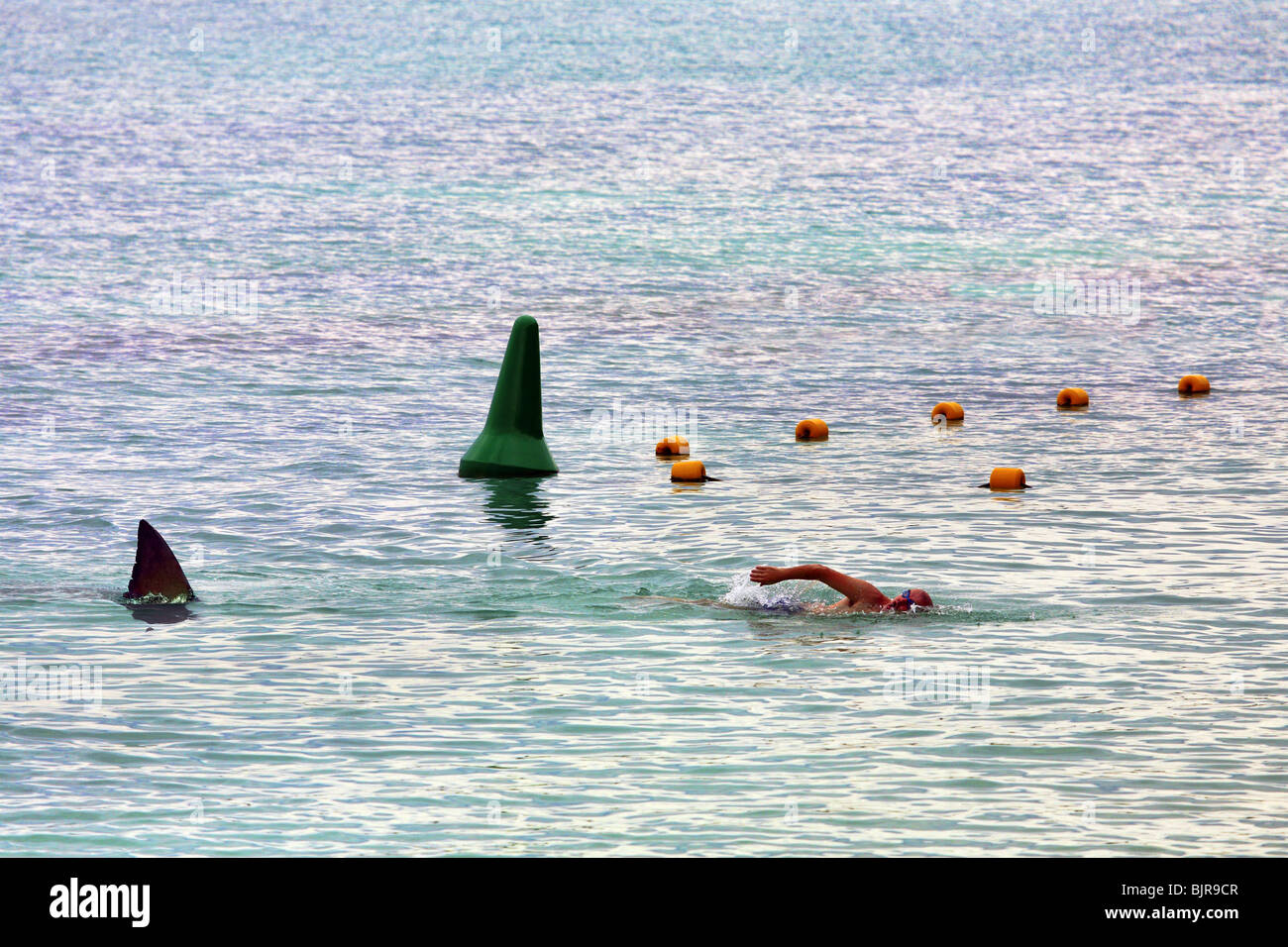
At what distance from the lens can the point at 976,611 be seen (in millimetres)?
14445

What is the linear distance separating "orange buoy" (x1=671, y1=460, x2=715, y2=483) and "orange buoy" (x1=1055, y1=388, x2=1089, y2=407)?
8792 mm

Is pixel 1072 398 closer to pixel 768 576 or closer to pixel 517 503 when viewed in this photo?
pixel 517 503

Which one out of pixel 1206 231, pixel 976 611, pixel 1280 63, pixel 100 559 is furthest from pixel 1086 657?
pixel 1280 63

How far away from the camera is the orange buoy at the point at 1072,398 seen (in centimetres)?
2753

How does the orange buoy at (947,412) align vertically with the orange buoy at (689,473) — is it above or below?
above

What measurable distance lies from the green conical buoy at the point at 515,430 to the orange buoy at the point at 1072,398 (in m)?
9.82

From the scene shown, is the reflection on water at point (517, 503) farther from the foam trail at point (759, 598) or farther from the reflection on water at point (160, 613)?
the reflection on water at point (160, 613)

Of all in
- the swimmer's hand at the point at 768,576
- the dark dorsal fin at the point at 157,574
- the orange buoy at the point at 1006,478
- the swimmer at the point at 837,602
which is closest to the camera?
the swimmer's hand at the point at 768,576

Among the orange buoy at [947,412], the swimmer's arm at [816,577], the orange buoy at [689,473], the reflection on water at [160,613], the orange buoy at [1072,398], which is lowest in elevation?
the reflection on water at [160,613]

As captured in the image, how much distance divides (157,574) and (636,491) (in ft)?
24.6

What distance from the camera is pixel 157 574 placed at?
47.3 ft

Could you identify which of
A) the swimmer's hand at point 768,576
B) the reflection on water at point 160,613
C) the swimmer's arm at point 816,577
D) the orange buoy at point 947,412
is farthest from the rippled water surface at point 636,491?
the orange buoy at point 947,412

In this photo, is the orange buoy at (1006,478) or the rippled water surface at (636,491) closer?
the rippled water surface at (636,491)
